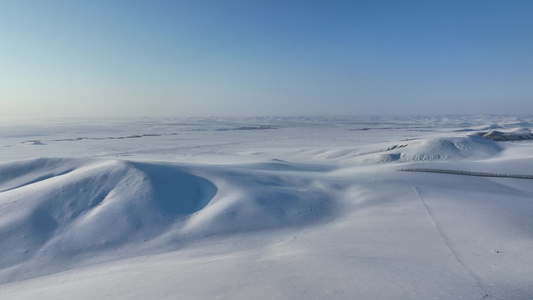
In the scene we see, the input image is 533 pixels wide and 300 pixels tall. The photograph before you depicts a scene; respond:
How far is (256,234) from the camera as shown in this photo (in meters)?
8.96

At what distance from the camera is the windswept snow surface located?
17.6 ft

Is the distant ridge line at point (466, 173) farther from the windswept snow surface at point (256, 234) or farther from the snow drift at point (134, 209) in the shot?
the snow drift at point (134, 209)

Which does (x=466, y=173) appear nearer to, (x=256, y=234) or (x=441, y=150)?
(x=441, y=150)

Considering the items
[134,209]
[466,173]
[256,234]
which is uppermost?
[134,209]

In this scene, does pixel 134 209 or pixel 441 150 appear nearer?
pixel 134 209

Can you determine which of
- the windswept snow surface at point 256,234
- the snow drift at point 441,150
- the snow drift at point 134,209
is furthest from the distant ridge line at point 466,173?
the snow drift at point 134,209

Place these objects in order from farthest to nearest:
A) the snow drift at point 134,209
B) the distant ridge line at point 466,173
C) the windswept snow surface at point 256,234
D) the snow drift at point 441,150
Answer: the snow drift at point 441,150 < the distant ridge line at point 466,173 < the snow drift at point 134,209 < the windswept snow surface at point 256,234

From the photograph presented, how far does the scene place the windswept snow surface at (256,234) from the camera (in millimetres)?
5359

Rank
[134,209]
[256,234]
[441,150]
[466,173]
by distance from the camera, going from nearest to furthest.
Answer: [256,234]
[134,209]
[466,173]
[441,150]

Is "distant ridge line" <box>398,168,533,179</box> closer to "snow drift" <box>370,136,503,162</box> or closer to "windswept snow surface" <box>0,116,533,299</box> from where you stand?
"windswept snow surface" <box>0,116,533,299</box>

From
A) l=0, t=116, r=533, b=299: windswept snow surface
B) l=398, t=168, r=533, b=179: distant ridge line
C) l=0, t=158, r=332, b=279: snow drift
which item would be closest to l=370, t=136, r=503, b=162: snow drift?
l=398, t=168, r=533, b=179: distant ridge line

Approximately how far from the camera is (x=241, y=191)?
1174cm

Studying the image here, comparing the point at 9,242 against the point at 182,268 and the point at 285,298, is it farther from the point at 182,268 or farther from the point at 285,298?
the point at 285,298

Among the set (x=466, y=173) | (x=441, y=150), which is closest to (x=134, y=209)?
(x=466, y=173)
